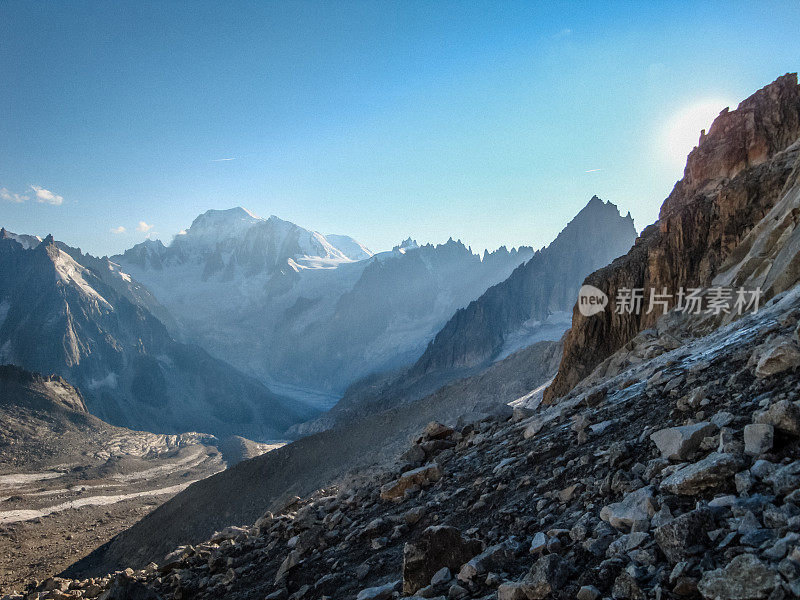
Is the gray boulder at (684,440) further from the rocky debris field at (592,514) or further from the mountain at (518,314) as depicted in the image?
the mountain at (518,314)

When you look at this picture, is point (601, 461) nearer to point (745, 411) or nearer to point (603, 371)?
point (745, 411)

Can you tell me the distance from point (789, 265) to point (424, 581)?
44.3ft

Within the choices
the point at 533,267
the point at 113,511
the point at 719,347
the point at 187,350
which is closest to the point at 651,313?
the point at 719,347

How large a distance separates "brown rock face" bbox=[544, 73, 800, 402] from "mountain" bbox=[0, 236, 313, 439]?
147166 millimetres

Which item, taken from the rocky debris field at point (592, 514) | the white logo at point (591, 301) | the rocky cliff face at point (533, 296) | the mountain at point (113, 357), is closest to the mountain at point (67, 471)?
the rocky debris field at point (592, 514)

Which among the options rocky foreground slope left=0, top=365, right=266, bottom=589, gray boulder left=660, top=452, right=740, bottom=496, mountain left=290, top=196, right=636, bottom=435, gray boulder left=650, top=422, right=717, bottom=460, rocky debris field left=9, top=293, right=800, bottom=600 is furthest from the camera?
mountain left=290, top=196, right=636, bottom=435

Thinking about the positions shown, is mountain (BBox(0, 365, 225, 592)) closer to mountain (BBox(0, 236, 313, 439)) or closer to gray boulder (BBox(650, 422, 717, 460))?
mountain (BBox(0, 236, 313, 439))

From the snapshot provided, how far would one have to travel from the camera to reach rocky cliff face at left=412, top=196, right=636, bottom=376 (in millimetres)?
129000

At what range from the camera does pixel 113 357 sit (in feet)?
533

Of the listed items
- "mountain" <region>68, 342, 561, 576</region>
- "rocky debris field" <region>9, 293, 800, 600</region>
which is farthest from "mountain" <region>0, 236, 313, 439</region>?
"rocky debris field" <region>9, 293, 800, 600</region>

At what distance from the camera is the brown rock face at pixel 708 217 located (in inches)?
891

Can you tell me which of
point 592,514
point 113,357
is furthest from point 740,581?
point 113,357

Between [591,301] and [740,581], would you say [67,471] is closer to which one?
[591,301]

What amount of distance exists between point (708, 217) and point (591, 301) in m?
7.30
